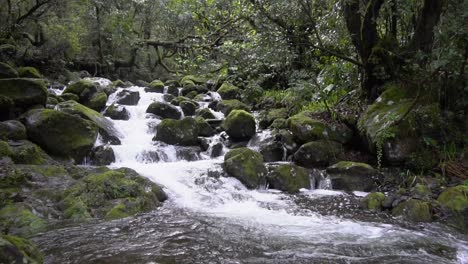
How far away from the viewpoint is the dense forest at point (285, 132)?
21.0ft

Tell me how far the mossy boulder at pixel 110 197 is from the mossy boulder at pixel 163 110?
645 centimetres

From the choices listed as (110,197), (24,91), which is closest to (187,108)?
(24,91)

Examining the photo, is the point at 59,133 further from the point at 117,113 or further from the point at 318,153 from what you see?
the point at 318,153

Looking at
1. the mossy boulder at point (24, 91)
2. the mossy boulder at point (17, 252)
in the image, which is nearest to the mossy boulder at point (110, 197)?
the mossy boulder at point (17, 252)

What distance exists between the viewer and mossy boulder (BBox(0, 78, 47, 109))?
974cm

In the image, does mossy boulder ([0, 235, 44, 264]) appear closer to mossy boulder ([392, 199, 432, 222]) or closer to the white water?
the white water

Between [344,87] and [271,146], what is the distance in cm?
327

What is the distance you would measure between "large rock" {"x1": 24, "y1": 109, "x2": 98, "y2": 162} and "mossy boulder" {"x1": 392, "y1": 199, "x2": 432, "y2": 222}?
6.91 meters

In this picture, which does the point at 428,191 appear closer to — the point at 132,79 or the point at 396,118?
the point at 396,118

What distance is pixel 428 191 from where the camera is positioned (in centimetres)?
731

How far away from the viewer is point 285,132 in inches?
429

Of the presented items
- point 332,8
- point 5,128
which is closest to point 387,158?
point 332,8

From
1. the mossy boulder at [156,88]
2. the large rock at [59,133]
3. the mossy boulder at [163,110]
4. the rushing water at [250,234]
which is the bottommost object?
the rushing water at [250,234]

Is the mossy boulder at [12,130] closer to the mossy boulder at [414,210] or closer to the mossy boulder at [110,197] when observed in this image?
the mossy boulder at [110,197]
